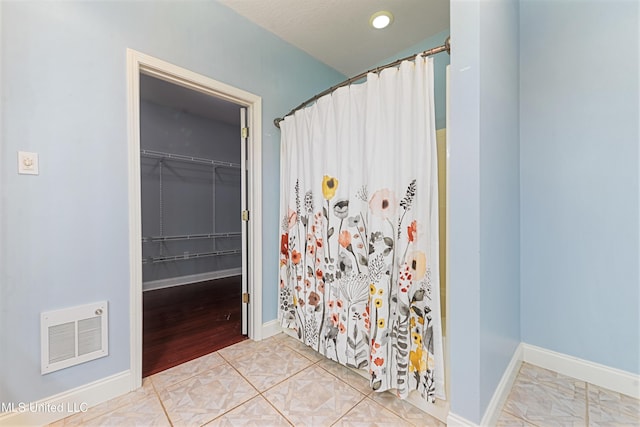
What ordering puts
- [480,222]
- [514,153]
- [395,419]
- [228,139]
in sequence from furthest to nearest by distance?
[228,139] → [514,153] → [395,419] → [480,222]

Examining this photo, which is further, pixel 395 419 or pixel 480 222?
pixel 395 419

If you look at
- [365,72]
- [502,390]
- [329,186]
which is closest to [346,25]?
[365,72]

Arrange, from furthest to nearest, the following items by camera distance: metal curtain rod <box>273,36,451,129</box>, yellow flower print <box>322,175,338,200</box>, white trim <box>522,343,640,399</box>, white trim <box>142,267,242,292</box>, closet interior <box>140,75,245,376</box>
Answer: white trim <box>142,267,242,292</box> < closet interior <box>140,75,245,376</box> < yellow flower print <box>322,175,338,200</box> < white trim <box>522,343,640,399</box> < metal curtain rod <box>273,36,451,129</box>

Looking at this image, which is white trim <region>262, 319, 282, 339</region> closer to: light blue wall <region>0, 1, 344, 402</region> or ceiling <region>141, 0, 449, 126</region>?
light blue wall <region>0, 1, 344, 402</region>

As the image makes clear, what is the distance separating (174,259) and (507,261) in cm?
391

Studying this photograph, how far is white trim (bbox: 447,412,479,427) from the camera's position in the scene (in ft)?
3.74

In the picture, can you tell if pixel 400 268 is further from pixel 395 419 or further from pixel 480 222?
pixel 395 419

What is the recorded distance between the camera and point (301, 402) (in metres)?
1.41

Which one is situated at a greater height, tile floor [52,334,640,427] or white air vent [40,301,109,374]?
white air vent [40,301,109,374]

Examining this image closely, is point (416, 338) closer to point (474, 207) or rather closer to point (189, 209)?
point (474, 207)

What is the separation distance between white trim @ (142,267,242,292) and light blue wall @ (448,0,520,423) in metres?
3.70

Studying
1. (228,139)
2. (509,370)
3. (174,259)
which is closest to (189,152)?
(228,139)

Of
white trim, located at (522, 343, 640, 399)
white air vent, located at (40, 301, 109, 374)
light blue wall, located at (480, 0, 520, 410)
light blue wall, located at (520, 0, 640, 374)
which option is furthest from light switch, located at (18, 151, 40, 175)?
white trim, located at (522, 343, 640, 399)

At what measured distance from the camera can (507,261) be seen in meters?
1.51
